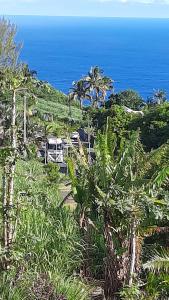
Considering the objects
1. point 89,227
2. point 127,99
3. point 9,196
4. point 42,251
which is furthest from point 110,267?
point 127,99

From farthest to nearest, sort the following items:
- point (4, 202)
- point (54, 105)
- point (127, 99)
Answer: point (54, 105), point (127, 99), point (4, 202)

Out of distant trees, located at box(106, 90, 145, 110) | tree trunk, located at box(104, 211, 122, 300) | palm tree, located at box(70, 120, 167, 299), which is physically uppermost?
distant trees, located at box(106, 90, 145, 110)

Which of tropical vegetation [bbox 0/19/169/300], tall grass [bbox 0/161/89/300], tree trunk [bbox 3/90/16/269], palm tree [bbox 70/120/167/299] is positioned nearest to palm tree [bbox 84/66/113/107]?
tropical vegetation [bbox 0/19/169/300]

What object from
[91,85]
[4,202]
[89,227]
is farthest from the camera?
[91,85]

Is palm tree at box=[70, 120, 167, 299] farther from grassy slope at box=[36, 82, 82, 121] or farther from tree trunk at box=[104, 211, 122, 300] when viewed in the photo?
grassy slope at box=[36, 82, 82, 121]

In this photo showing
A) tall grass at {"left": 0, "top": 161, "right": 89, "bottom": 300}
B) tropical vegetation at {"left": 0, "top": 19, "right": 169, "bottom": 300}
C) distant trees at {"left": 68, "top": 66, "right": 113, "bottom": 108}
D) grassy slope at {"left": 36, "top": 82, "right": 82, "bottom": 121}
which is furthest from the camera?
grassy slope at {"left": 36, "top": 82, "right": 82, "bottom": 121}

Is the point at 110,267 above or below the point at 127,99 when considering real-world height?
below

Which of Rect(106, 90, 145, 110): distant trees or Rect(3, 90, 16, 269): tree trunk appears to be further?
Rect(106, 90, 145, 110): distant trees

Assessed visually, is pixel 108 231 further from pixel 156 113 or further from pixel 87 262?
pixel 156 113

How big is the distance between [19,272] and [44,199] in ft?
4.29

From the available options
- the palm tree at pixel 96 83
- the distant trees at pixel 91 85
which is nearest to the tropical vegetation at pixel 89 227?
the palm tree at pixel 96 83

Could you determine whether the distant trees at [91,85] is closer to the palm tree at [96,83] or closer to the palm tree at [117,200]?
the palm tree at [96,83]

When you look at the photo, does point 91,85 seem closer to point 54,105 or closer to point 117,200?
point 54,105

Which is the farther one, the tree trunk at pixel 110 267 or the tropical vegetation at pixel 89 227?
the tree trunk at pixel 110 267
